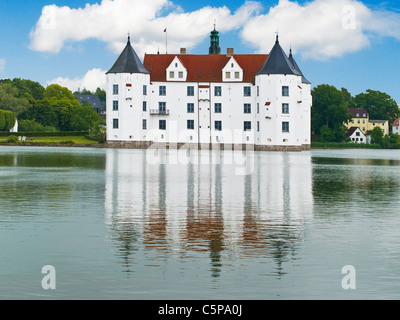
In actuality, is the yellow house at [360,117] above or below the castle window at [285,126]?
above

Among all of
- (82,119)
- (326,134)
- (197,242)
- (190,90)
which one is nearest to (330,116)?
(326,134)

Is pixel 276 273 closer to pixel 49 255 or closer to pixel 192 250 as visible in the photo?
pixel 192 250

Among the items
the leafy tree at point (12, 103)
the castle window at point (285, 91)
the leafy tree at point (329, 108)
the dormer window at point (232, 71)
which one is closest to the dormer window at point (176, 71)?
the dormer window at point (232, 71)

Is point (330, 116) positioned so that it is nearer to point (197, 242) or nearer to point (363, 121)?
point (363, 121)

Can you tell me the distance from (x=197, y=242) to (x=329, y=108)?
111 m

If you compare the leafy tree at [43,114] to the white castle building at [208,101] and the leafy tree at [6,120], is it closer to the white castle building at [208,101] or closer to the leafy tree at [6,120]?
the leafy tree at [6,120]

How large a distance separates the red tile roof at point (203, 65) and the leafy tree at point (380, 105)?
293 feet

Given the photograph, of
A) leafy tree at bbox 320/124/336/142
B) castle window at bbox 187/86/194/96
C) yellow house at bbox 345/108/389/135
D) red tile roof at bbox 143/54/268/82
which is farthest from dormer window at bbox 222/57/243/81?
yellow house at bbox 345/108/389/135

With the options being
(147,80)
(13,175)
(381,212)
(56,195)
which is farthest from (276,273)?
(147,80)

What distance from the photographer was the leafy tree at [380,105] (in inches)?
6649

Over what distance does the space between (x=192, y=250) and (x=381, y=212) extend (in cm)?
798

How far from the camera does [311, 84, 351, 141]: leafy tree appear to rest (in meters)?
121

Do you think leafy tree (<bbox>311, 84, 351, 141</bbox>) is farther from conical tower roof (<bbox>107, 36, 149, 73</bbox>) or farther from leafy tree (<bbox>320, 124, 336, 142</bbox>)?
conical tower roof (<bbox>107, 36, 149, 73</bbox>)

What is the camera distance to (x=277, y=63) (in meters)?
80.9
